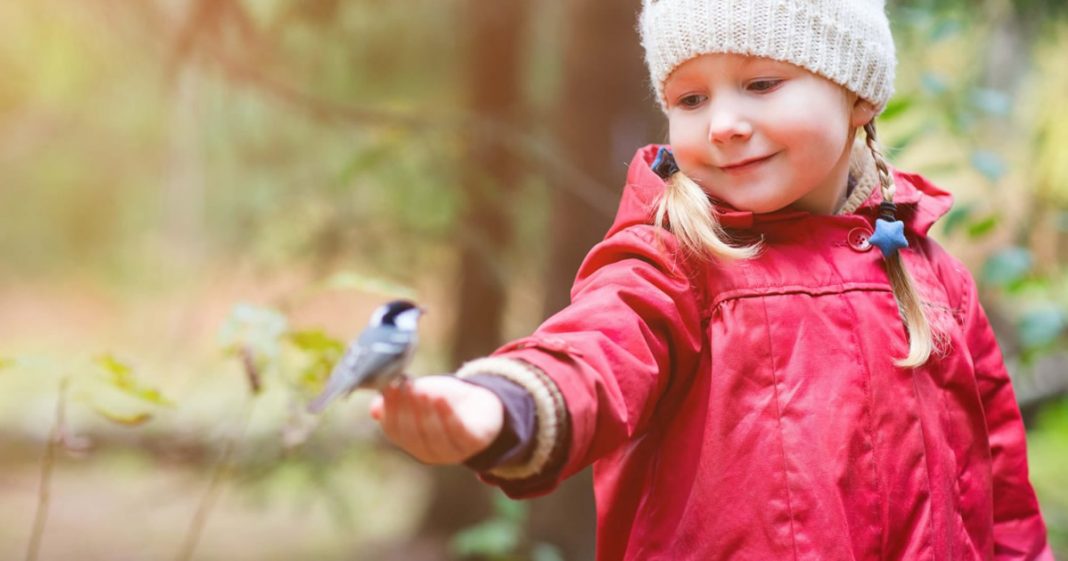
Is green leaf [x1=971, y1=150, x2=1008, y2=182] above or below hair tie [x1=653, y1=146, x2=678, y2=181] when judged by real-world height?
below

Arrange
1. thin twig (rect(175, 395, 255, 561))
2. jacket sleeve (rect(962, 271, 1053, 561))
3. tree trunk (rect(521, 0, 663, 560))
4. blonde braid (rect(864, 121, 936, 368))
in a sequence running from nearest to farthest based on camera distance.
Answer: blonde braid (rect(864, 121, 936, 368)) → jacket sleeve (rect(962, 271, 1053, 561)) → thin twig (rect(175, 395, 255, 561)) → tree trunk (rect(521, 0, 663, 560))

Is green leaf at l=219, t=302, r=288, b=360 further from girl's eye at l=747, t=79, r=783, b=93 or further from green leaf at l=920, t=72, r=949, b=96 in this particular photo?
green leaf at l=920, t=72, r=949, b=96

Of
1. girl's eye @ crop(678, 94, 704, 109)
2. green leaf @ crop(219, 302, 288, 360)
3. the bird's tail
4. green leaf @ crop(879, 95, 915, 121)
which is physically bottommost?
green leaf @ crop(219, 302, 288, 360)

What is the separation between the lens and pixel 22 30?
536cm

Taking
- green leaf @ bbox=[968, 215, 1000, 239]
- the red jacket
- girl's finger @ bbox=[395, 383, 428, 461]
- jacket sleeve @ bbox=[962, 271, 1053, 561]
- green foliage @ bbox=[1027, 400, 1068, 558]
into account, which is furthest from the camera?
green foliage @ bbox=[1027, 400, 1068, 558]

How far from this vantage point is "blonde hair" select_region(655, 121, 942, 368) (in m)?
1.69

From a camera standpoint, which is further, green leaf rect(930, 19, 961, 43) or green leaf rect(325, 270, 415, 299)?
green leaf rect(930, 19, 961, 43)

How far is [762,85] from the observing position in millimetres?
1750

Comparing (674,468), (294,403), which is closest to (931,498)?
(674,468)

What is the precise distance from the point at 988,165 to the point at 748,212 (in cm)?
196

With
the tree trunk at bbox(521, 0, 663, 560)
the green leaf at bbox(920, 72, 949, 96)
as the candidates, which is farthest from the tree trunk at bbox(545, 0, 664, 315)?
the green leaf at bbox(920, 72, 949, 96)

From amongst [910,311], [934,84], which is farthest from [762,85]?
[934,84]

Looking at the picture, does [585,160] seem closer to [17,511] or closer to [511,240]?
[511,240]

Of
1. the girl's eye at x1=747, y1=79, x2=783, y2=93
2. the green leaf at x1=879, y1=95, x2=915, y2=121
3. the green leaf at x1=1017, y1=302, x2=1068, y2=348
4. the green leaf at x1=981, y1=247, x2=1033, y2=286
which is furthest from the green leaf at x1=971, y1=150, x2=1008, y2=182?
the girl's eye at x1=747, y1=79, x2=783, y2=93
